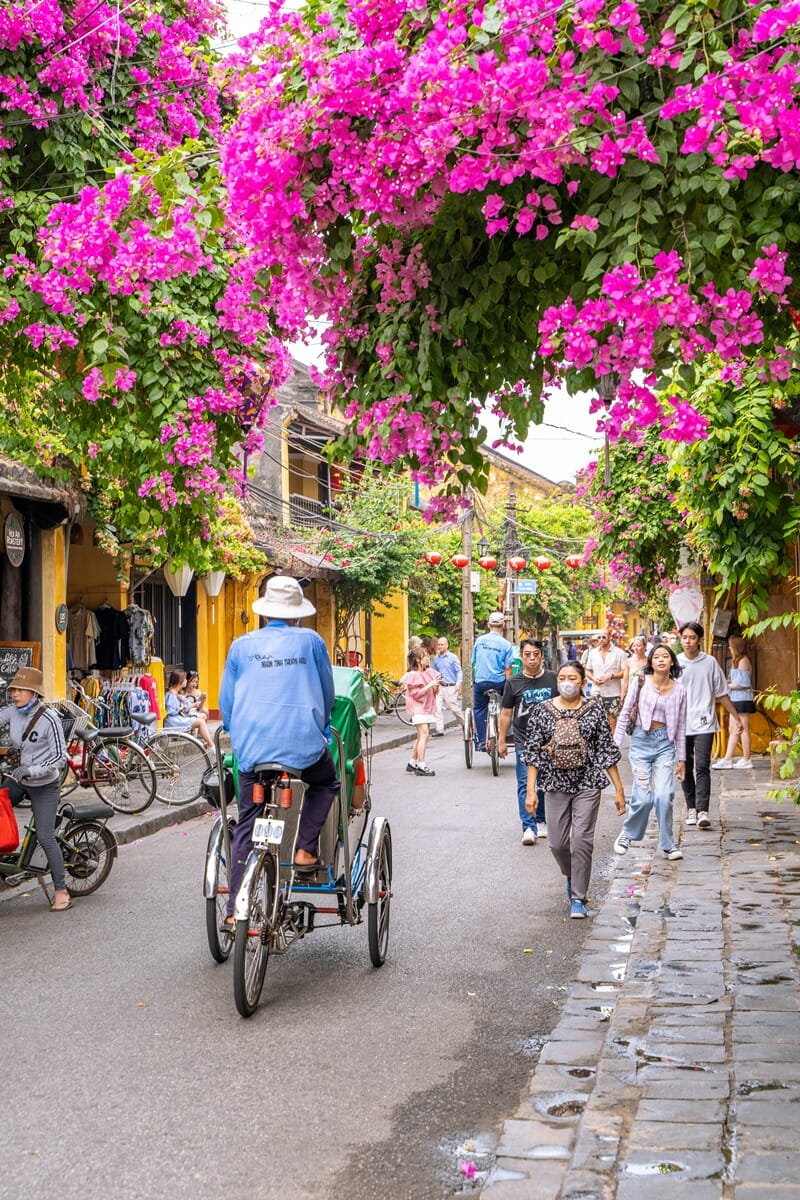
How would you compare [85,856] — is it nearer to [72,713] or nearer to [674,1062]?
[674,1062]

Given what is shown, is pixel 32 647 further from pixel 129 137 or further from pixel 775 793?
pixel 775 793

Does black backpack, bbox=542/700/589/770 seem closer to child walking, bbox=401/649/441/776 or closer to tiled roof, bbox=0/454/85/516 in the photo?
tiled roof, bbox=0/454/85/516

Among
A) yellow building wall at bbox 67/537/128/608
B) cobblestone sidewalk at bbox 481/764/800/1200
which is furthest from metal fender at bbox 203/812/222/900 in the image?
yellow building wall at bbox 67/537/128/608

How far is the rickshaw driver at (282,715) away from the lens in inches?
258

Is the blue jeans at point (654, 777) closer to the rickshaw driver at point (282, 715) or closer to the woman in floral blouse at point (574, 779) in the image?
the woman in floral blouse at point (574, 779)

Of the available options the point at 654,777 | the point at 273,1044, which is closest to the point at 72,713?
the point at 654,777

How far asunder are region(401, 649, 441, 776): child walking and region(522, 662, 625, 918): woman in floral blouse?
9.67 m

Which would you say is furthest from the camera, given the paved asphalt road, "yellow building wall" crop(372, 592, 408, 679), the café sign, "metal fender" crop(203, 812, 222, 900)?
"yellow building wall" crop(372, 592, 408, 679)

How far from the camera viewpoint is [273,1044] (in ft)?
19.1

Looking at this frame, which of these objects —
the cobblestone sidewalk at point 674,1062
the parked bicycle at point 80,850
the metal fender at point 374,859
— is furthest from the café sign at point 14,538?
the metal fender at point 374,859

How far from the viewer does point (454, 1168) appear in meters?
4.41

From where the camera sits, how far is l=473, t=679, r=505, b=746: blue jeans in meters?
16.9

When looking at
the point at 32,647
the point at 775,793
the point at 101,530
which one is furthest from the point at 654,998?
the point at 101,530

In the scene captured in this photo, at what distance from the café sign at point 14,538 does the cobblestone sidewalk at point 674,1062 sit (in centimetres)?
943
